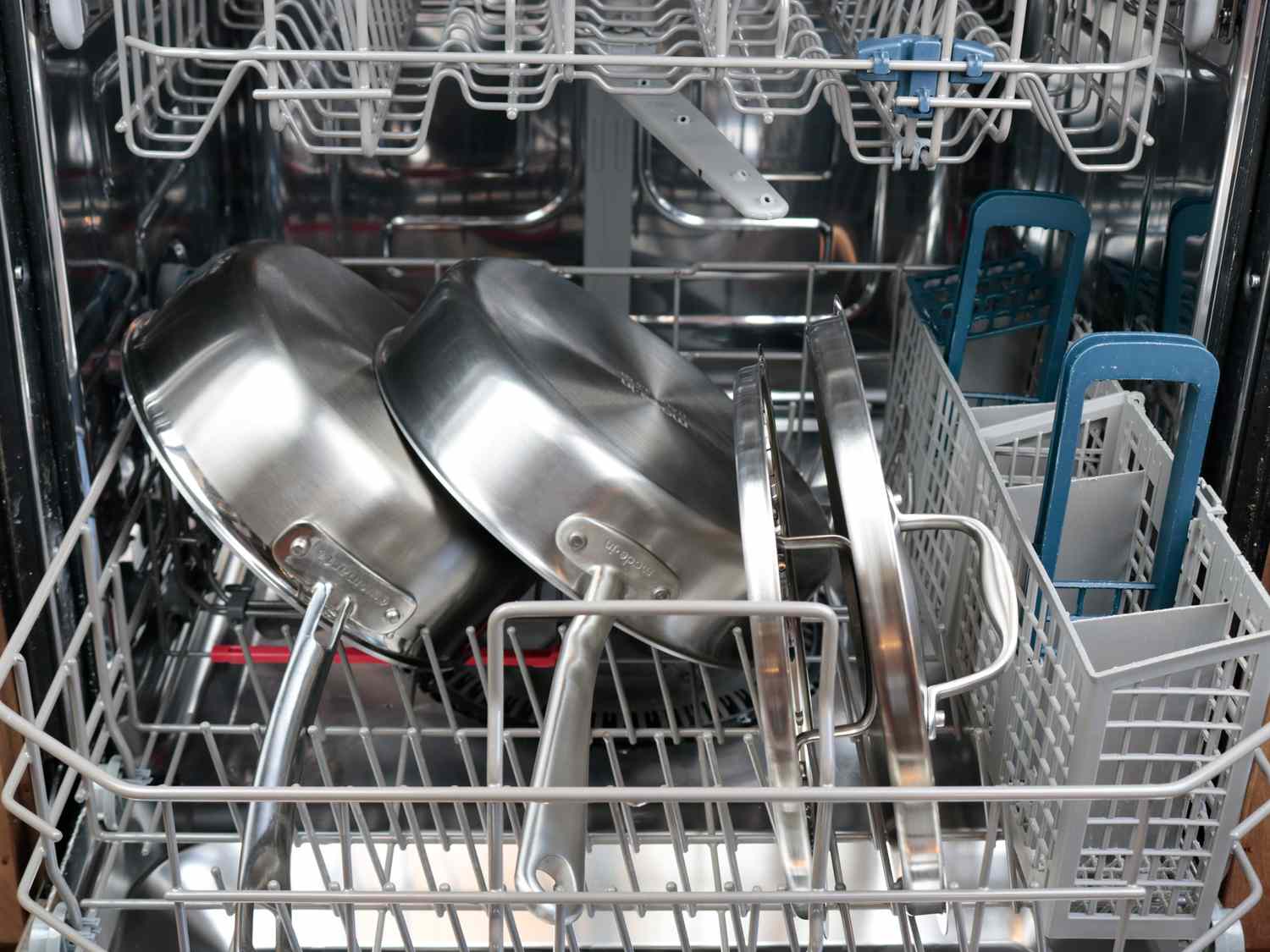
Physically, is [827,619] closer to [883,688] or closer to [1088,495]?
[883,688]

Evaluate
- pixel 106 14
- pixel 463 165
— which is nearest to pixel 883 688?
pixel 106 14

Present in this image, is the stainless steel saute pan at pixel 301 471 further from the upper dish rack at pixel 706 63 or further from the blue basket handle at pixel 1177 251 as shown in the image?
the blue basket handle at pixel 1177 251

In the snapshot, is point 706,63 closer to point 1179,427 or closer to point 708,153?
point 708,153

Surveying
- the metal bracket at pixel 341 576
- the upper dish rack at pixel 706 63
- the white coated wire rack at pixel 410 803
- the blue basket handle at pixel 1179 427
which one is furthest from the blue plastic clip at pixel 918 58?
the metal bracket at pixel 341 576

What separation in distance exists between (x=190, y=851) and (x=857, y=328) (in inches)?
30.8

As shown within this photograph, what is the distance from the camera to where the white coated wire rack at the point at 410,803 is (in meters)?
0.62

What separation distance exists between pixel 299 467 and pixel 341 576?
68mm

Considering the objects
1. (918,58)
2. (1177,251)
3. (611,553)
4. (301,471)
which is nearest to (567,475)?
(611,553)

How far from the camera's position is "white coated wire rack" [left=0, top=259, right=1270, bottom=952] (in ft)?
2.04

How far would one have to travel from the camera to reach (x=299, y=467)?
813 millimetres

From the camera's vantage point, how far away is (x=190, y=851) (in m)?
0.83

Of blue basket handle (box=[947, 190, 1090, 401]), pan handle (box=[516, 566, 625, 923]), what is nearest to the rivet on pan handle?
pan handle (box=[516, 566, 625, 923])

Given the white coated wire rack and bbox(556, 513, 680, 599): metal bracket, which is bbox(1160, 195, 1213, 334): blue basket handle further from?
bbox(556, 513, 680, 599): metal bracket

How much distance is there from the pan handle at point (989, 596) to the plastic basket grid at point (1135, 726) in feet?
0.15
